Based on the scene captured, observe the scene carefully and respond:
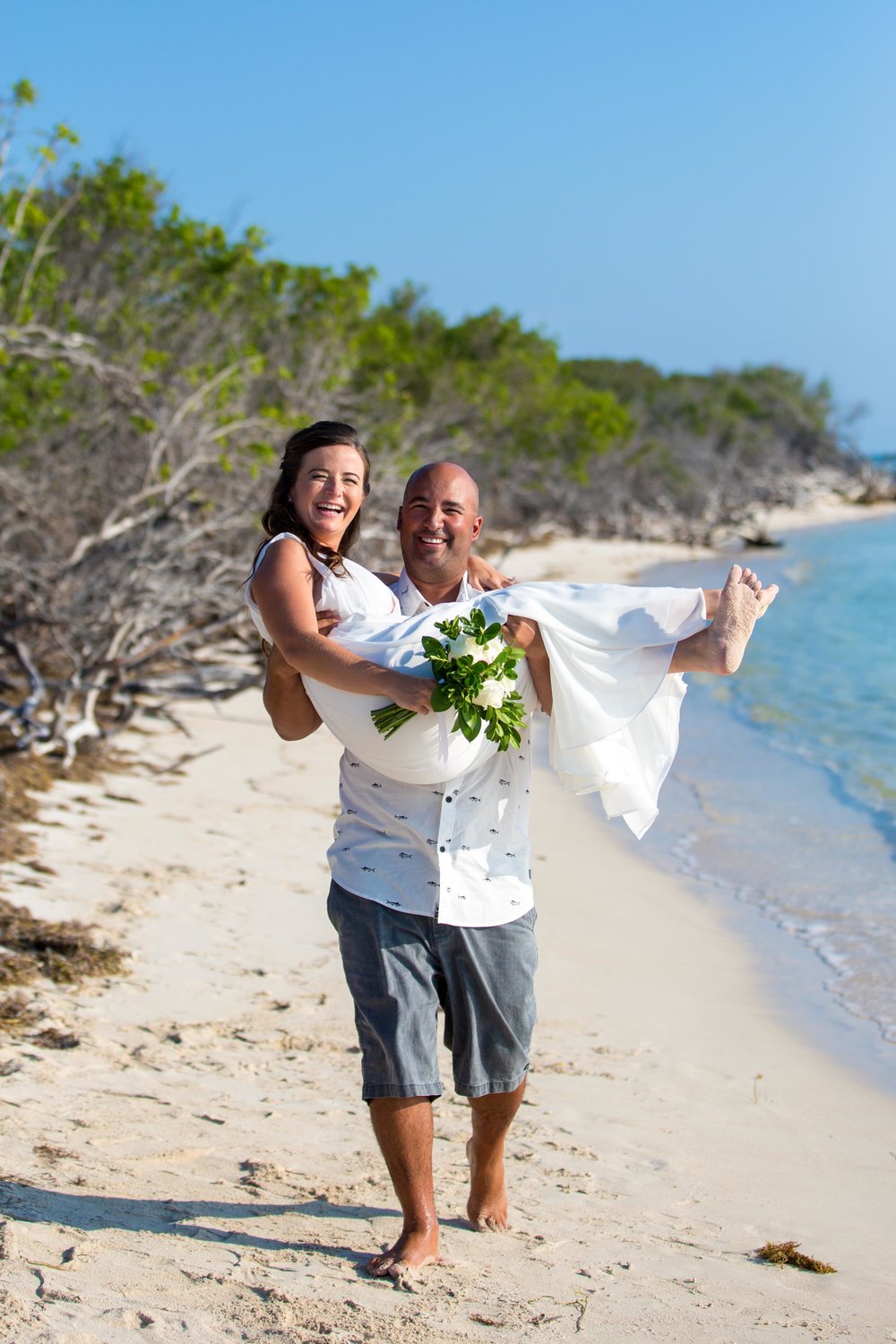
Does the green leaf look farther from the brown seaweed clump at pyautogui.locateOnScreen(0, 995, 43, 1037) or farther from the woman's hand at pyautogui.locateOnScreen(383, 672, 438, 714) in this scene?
the brown seaweed clump at pyautogui.locateOnScreen(0, 995, 43, 1037)

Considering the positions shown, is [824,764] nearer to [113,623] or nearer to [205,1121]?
[113,623]

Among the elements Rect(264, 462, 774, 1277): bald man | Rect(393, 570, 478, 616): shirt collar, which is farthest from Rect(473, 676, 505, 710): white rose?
Rect(393, 570, 478, 616): shirt collar

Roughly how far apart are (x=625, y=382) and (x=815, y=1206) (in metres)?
58.6

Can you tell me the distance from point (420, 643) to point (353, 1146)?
1695 millimetres

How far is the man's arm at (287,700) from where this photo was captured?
3.09 m

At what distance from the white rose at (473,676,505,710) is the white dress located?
134 millimetres

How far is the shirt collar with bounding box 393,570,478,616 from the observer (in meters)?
3.20

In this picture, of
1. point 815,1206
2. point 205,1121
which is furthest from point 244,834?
point 815,1206

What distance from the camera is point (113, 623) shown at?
29.0ft

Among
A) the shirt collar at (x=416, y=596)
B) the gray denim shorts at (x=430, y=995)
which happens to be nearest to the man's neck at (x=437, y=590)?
the shirt collar at (x=416, y=596)

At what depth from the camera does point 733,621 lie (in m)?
3.03

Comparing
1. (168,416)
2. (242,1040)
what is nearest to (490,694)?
(242,1040)

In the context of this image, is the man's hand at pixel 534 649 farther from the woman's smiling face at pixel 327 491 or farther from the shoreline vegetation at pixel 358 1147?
the shoreline vegetation at pixel 358 1147

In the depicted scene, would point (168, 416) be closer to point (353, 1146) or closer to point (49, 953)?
point (49, 953)
